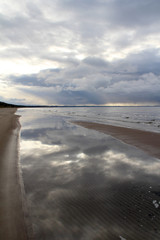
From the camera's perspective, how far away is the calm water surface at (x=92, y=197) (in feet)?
11.7

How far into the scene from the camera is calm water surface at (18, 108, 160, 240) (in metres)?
3.56

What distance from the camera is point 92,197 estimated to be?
4.86 metres

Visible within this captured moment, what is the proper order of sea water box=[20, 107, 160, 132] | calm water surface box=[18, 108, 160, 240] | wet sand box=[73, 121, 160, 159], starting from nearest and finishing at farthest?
calm water surface box=[18, 108, 160, 240], wet sand box=[73, 121, 160, 159], sea water box=[20, 107, 160, 132]

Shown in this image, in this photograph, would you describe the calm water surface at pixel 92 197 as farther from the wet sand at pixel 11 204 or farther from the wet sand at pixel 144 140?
the wet sand at pixel 144 140

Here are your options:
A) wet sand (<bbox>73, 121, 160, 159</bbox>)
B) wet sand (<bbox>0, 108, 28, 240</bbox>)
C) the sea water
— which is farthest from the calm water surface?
the sea water

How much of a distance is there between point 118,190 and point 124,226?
165cm

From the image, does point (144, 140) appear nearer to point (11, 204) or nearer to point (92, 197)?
point (92, 197)

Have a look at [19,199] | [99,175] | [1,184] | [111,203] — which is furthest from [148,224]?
[1,184]

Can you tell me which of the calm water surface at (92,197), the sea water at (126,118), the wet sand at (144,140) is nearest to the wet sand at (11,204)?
the calm water surface at (92,197)

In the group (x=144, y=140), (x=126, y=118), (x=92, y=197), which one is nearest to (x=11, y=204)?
(x=92, y=197)

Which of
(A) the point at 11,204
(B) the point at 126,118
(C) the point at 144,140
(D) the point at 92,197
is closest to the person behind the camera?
(A) the point at 11,204

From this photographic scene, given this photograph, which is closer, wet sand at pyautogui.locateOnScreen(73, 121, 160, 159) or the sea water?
wet sand at pyautogui.locateOnScreen(73, 121, 160, 159)

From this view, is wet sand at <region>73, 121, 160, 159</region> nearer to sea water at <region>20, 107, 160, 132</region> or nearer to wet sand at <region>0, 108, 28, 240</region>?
sea water at <region>20, 107, 160, 132</region>

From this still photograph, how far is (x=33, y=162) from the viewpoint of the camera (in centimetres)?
786
